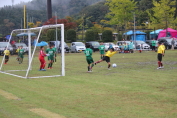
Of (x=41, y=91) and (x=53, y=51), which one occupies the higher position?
(x=53, y=51)

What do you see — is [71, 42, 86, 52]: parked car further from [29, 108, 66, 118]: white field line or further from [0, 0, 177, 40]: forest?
[29, 108, 66, 118]: white field line

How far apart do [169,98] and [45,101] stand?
394cm

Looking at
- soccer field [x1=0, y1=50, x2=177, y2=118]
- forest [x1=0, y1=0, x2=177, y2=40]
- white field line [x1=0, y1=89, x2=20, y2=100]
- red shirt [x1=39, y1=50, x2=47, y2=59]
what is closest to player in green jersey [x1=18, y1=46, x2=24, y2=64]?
red shirt [x1=39, y1=50, x2=47, y2=59]

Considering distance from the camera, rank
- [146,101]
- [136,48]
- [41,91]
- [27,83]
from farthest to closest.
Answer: [136,48], [27,83], [41,91], [146,101]

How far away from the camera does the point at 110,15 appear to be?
60.7 meters

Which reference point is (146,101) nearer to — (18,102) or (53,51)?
(18,102)

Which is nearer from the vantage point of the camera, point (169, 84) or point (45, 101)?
point (45, 101)

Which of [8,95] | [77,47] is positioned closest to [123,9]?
[77,47]

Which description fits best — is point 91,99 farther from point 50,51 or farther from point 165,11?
point 165,11

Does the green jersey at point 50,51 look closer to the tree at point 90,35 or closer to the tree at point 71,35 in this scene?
the tree at point 71,35

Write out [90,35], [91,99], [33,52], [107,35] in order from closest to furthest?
[91,99], [33,52], [90,35], [107,35]

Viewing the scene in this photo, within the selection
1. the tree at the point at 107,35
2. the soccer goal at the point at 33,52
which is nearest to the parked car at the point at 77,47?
the tree at the point at 107,35

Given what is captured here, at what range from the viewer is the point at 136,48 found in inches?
1857

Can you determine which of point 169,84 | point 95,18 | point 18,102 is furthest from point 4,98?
point 95,18
